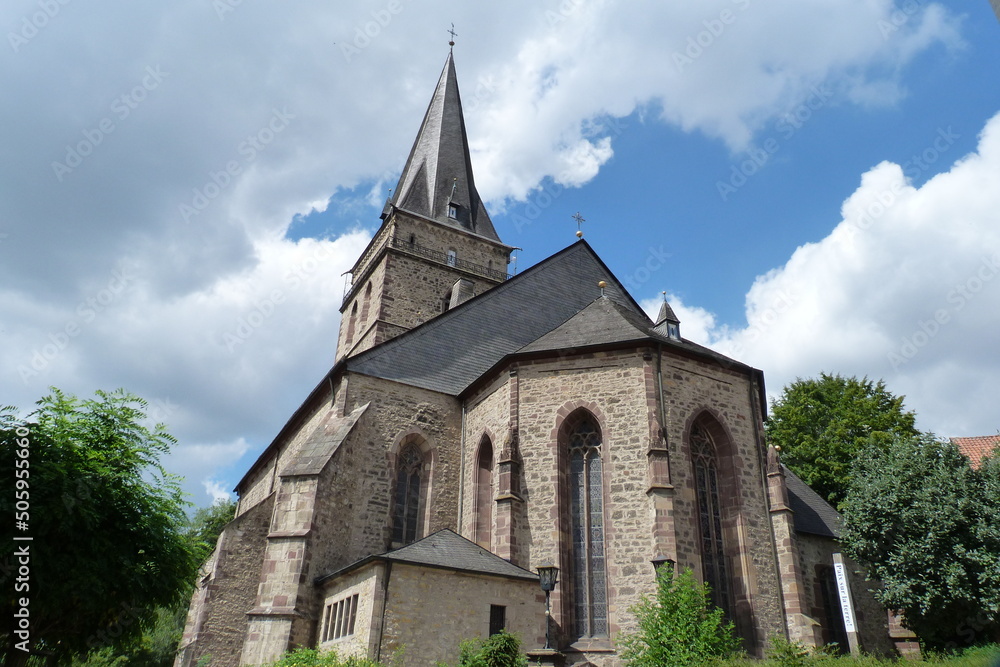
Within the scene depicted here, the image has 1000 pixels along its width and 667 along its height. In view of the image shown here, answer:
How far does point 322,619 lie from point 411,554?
2.91m

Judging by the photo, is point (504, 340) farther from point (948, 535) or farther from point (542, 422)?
point (948, 535)

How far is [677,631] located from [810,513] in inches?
343

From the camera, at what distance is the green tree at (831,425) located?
26.2 metres

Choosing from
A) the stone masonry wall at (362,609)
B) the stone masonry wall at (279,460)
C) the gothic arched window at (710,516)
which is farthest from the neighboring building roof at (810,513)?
the stone masonry wall at (279,460)

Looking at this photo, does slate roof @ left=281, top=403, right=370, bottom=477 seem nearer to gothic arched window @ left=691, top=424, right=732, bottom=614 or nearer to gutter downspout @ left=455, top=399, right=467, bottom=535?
gutter downspout @ left=455, top=399, right=467, bottom=535

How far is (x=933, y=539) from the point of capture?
15.2 metres

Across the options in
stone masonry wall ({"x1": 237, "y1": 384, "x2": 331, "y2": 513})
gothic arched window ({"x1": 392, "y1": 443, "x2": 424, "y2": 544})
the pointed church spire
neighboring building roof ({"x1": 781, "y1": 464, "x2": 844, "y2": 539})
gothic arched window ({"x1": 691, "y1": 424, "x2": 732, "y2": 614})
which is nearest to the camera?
gothic arched window ({"x1": 691, "y1": 424, "x2": 732, "y2": 614})

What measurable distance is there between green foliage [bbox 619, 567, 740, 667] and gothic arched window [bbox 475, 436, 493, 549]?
14.3ft

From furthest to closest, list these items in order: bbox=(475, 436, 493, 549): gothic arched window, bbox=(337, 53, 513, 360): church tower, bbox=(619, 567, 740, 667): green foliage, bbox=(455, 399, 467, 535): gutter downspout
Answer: bbox=(337, 53, 513, 360): church tower, bbox=(455, 399, 467, 535): gutter downspout, bbox=(475, 436, 493, 549): gothic arched window, bbox=(619, 567, 740, 667): green foliage

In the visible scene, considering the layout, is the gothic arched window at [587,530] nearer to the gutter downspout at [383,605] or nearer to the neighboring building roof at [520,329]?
the neighboring building roof at [520,329]

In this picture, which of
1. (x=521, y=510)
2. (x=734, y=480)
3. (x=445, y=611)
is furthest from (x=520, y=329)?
(x=445, y=611)

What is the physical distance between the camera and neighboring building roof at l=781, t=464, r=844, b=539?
1795 centimetres

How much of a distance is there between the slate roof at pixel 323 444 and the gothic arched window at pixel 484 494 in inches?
123

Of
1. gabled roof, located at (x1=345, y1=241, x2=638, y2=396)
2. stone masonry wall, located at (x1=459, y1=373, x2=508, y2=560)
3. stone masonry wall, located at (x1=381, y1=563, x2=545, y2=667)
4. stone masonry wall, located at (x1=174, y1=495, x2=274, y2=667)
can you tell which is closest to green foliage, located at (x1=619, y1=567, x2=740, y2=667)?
stone masonry wall, located at (x1=381, y1=563, x2=545, y2=667)
